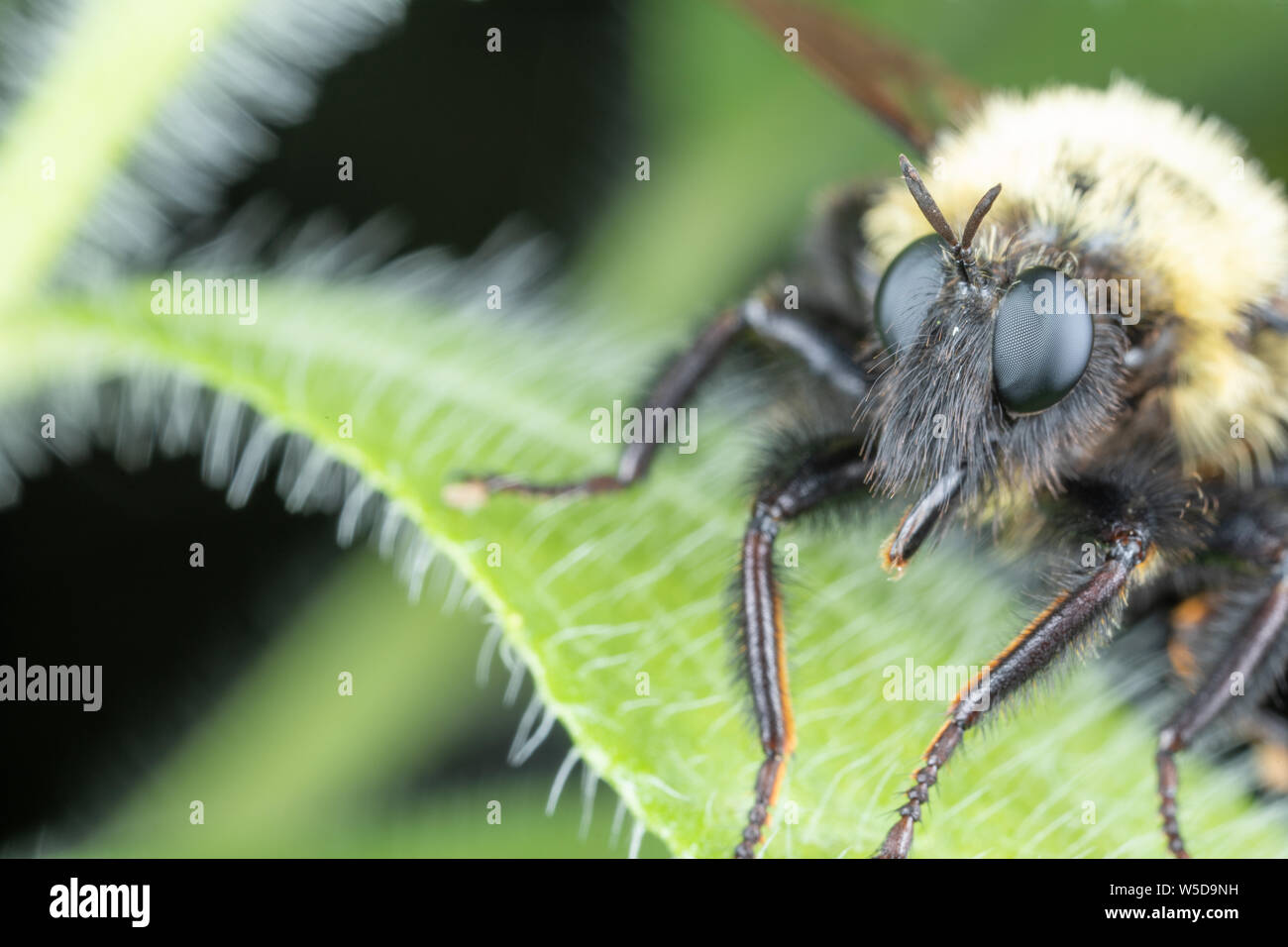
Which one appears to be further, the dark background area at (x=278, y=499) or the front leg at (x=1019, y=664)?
the dark background area at (x=278, y=499)

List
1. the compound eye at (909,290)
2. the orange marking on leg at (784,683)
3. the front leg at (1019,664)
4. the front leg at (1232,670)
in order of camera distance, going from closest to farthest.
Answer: the front leg at (1019,664)
the orange marking on leg at (784,683)
the compound eye at (909,290)
the front leg at (1232,670)

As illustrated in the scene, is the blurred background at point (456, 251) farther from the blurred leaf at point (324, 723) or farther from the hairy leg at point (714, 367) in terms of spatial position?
the hairy leg at point (714, 367)

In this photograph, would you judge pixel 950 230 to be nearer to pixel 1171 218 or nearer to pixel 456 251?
pixel 1171 218

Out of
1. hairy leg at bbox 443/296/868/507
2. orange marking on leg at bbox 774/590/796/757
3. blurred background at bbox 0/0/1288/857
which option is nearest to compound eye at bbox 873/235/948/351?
hairy leg at bbox 443/296/868/507

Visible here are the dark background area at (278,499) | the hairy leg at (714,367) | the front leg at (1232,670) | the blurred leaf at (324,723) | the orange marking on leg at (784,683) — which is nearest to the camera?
the orange marking on leg at (784,683)

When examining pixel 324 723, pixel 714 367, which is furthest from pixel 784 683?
pixel 324 723

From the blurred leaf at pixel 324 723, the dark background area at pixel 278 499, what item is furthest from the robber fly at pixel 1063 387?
the dark background area at pixel 278 499

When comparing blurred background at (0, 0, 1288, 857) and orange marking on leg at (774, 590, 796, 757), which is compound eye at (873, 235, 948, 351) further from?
blurred background at (0, 0, 1288, 857)
